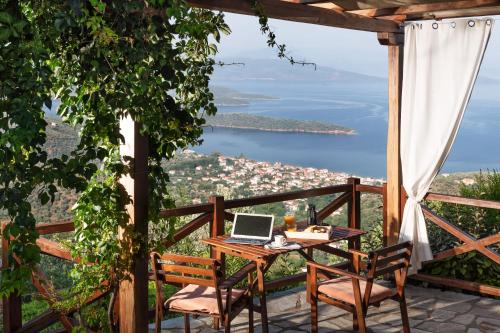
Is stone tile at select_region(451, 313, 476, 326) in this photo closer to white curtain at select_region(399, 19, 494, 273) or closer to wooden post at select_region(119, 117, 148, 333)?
white curtain at select_region(399, 19, 494, 273)

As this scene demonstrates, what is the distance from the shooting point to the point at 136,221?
11.5 ft

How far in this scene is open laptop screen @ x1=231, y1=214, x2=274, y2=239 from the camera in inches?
181

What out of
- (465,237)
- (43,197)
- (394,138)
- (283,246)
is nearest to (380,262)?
(283,246)

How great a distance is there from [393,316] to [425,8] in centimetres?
236

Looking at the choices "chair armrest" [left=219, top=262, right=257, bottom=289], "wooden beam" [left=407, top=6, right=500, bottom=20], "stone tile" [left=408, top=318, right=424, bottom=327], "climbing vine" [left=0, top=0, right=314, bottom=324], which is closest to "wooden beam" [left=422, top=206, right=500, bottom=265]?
"stone tile" [left=408, top=318, right=424, bottom=327]

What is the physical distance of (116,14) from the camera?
2623 mm

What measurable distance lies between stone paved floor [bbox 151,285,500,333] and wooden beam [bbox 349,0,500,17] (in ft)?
7.47

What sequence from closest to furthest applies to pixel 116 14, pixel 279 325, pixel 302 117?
pixel 116 14 < pixel 279 325 < pixel 302 117

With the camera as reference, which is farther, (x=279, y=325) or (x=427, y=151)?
(x=427, y=151)

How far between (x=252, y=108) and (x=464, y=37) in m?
9.44

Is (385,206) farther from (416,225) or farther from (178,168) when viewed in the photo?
(178,168)

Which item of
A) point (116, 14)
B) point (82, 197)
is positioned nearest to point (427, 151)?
point (82, 197)

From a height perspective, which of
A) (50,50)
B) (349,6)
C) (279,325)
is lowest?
(279,325)

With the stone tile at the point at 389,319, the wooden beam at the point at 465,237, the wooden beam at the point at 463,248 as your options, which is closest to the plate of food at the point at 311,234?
the stone tile at the point at 389,319
